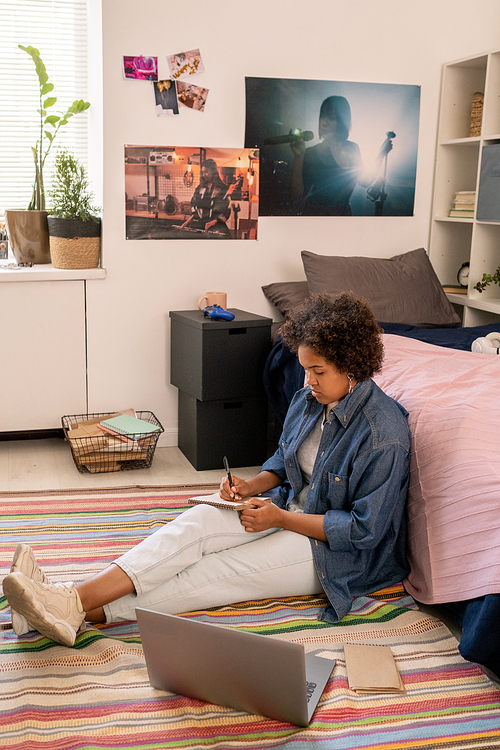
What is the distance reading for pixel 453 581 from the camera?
1.68 m

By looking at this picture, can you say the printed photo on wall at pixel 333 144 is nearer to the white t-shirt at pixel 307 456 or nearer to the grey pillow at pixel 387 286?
the grey pillow at pixel 387 286

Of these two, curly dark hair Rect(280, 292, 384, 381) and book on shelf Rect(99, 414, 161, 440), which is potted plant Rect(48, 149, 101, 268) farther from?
curly dark hair Rect(280, 292, 384, 381)

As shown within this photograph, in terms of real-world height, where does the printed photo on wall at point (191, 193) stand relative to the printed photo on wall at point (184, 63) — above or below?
below

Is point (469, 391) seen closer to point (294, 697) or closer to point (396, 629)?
point (396, 629)

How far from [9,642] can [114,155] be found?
6.98 feet

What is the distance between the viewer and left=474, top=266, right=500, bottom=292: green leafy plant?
333 cm

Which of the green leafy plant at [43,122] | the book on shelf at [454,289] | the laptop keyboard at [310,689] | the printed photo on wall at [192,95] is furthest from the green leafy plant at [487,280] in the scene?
the laptop keyboard at [310,689]

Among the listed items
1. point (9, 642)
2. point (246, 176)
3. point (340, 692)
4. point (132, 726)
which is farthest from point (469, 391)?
point (246, 176)

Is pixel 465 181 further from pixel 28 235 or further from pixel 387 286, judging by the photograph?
pixel 28 235

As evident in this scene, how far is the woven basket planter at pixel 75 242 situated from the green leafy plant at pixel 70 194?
31 mm

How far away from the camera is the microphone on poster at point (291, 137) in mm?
3318

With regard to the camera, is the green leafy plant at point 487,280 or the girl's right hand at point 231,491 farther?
the green leafy plant at point 487,280

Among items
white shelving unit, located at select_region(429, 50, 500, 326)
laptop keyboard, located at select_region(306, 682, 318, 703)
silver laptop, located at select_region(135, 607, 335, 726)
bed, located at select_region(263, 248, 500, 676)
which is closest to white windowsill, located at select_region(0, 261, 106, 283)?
bed, located at select_region(263, 248, 500, 676)

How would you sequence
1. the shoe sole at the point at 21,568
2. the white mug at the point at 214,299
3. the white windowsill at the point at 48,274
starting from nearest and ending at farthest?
the shoe sole at the point at 21,568 → the white windowsill at the point at 48,274 → the white mug at the point at 214,299
